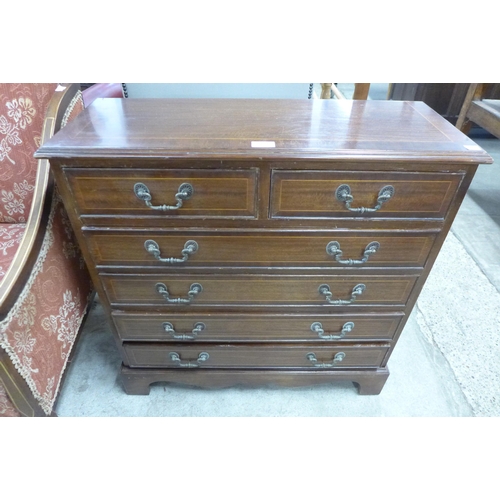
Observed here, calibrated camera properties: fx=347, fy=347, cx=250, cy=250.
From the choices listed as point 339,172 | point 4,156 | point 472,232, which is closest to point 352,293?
point 339,172

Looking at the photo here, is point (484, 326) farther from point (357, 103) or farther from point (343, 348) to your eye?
point (357, 103)

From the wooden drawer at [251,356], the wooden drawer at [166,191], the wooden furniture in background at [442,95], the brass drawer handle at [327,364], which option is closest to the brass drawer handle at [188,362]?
the wooden drawer at [251,356]

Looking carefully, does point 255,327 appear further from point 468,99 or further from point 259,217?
point 468,99

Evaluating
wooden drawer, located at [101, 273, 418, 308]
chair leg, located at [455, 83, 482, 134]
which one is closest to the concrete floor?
wooden drawer, located at [101, 273, 418, 308]

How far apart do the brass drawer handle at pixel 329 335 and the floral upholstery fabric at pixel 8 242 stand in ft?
3.29

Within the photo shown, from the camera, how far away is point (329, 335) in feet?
3.94

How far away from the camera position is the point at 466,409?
1.38 metres

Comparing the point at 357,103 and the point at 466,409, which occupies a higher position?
the point at 357,103

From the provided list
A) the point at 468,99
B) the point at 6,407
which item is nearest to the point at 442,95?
the point at 468,99

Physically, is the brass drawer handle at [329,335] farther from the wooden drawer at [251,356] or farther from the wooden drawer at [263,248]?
the wooden drawer at [263,248]

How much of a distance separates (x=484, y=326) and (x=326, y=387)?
2.86 ft

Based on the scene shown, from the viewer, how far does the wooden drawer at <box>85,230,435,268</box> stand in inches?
37.8

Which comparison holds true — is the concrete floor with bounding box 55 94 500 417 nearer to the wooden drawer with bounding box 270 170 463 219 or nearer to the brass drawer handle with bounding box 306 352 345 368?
the brass drawer handle with bounding box 306 352 345 368

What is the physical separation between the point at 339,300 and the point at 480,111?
2.28 metres
